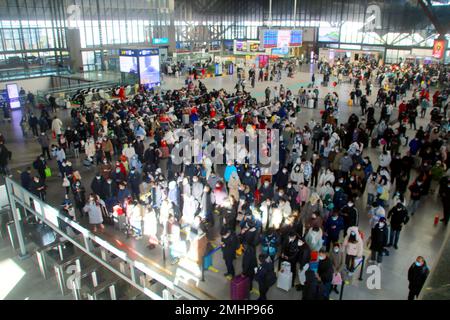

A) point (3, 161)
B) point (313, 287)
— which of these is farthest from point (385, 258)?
point (3, 161)

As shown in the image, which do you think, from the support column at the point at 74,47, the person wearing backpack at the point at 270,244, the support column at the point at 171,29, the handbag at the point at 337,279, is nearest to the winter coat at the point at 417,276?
the handbag at the point at 337,279

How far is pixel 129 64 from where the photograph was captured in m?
28.5

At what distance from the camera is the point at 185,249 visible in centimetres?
859

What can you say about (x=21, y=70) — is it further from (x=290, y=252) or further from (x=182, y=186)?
(x=290, y=252)

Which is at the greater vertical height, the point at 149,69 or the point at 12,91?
Result: the point at 149,69

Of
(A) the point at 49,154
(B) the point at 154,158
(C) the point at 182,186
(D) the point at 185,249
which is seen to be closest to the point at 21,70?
(A) the point at 49,154

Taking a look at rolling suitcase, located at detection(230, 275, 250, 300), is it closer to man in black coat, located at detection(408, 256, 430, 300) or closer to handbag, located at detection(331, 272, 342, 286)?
handbag, located at detection(331, 272, 342, 286)

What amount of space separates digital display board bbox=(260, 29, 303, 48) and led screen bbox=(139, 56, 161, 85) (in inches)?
→ 371

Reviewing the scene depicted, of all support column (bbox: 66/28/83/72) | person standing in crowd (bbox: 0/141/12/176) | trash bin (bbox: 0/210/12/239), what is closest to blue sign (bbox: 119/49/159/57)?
support column (bbox: 66/28/83/72)

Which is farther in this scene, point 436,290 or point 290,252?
point 290,252

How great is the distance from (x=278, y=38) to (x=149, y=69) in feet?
39.7

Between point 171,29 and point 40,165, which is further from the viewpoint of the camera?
point 171,29

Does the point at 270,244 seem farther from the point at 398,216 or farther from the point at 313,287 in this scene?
the point at 398,216

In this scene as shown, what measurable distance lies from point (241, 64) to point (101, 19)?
16.0 meters
